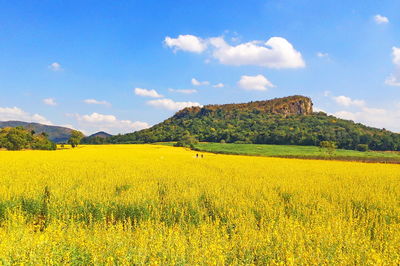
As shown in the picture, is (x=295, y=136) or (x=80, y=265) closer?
(x=80, y=265)

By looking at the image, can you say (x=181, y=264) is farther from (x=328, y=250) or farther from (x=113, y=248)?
(x=328, y=250)

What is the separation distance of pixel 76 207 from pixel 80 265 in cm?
431

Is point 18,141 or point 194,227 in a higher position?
point 18,141

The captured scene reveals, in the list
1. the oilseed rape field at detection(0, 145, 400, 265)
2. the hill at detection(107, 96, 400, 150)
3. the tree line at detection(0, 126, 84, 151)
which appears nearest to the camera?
the oilseed rape field at detection(0, 145, 400, 265)

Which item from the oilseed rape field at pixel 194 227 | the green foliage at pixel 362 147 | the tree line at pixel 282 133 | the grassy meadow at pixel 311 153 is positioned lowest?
the grassy meadow at pixel 311 153

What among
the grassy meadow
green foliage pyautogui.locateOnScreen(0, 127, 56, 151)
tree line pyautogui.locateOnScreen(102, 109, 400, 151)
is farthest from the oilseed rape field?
tree line pyautogui.locateOnScreen(102, 109, 400, 151)

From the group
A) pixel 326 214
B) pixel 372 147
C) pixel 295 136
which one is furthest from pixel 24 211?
pixel 372 147

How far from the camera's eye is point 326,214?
723 cm

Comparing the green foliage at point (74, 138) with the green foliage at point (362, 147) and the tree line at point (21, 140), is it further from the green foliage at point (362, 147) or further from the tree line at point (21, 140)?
the green foliage at point (362, 147)

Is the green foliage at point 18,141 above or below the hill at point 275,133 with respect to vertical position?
below

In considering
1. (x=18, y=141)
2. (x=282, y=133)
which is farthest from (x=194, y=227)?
(x=282, y=133)

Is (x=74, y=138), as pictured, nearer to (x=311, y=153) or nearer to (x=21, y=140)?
(x=21, y=140)

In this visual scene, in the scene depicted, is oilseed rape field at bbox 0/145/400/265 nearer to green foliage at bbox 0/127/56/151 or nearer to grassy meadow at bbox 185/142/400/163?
grassy meadow at bbox 185/142/400/163

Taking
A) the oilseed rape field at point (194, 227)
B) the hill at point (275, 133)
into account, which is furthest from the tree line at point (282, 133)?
→ the oilseed rape field at point (194, 227)
